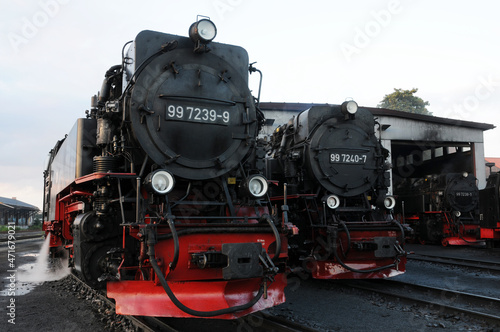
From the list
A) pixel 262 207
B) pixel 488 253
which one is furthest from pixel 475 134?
pixel 262 207

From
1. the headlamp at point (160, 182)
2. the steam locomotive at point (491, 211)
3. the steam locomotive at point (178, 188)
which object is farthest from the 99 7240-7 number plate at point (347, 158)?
the steam locomotive at point (491, 211)

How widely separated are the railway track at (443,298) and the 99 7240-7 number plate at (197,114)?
3.69 meters

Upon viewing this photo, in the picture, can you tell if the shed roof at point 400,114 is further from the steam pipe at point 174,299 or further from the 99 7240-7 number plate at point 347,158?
the steam pipe at point 174,299

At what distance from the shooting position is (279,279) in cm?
461

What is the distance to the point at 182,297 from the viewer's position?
13.2 ft

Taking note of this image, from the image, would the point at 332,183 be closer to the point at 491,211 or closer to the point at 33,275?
the point at 491,211

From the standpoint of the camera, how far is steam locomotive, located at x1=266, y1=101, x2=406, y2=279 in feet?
23.3

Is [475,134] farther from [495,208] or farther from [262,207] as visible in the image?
[262,207]

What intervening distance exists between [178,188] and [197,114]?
3.11 ft

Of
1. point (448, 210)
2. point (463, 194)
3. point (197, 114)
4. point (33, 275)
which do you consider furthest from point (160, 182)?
point (463, 194)

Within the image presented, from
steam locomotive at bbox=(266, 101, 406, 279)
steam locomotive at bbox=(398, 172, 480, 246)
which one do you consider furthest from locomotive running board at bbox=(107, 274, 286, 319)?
steam locomotive at bbox=(398, 172, 480, 246)

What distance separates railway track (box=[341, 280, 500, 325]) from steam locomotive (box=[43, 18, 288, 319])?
2241 millimetres

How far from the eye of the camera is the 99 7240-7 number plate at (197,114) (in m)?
4.73

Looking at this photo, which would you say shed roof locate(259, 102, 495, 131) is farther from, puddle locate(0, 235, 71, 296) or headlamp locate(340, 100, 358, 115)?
puddle locate(0, 235, 71, 296)
